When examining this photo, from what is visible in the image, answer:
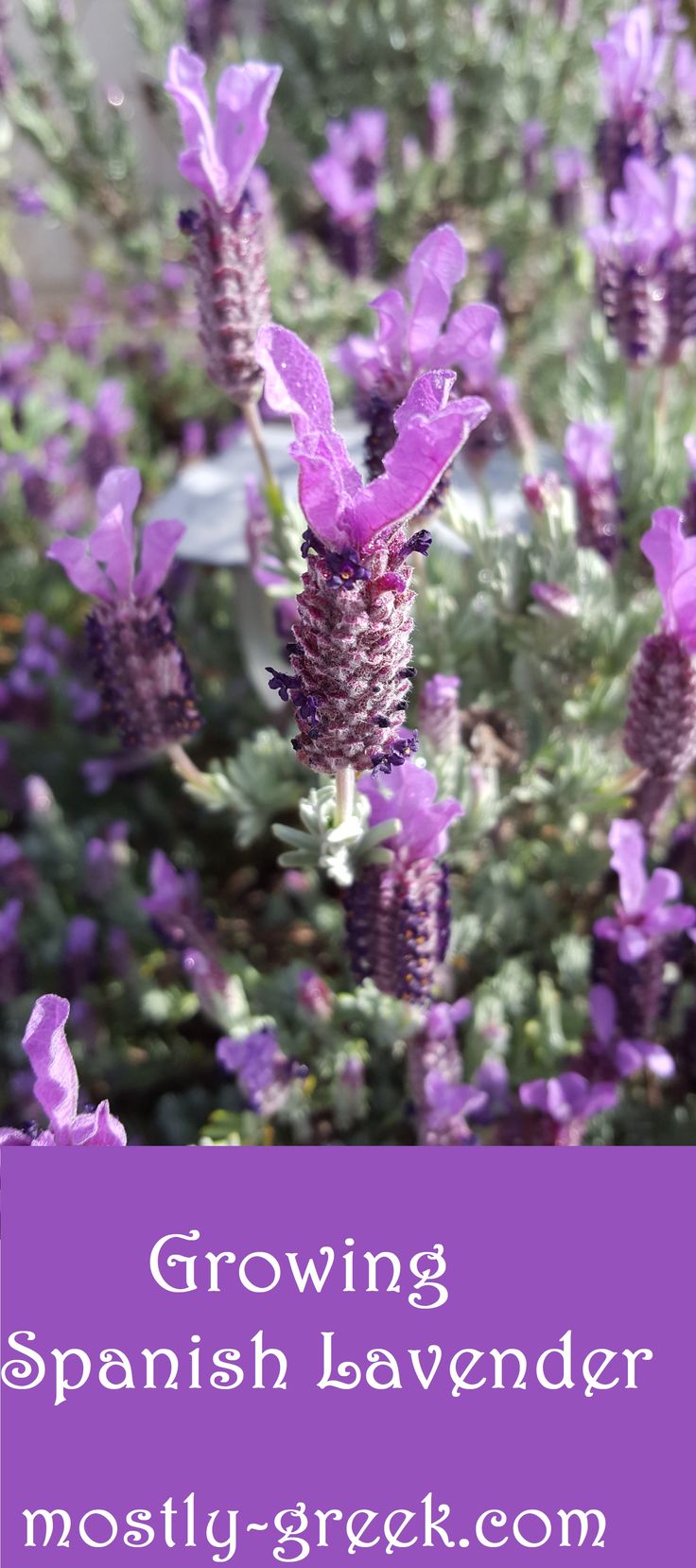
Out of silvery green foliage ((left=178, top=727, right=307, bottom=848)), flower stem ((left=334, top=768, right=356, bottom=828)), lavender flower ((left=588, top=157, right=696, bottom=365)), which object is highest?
lavender flower ((left=588, top=157, right=696, bottom=365))

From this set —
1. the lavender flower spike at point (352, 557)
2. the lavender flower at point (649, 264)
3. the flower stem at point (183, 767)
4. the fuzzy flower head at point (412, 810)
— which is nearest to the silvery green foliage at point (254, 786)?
the flower stem at point (183, 767)

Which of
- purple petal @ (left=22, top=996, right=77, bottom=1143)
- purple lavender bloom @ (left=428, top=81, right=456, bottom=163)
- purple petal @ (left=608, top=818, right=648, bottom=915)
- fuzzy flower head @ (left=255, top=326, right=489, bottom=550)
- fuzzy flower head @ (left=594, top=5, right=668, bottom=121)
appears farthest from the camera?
purple lavender bloom @ (left=428, top=81, right=456, bottom=163)

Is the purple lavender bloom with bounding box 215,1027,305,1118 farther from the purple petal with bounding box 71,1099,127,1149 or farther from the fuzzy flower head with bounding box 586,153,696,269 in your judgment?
the fuzzy flower head with bounding box 586,153,696,269

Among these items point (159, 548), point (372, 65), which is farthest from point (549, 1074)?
point (372, 65)

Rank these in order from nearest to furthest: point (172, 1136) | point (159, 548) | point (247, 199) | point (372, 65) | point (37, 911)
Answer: point (159, 548)
point (247, 199)
point (172, 1136)
point (37, 911)
point (372, 65)

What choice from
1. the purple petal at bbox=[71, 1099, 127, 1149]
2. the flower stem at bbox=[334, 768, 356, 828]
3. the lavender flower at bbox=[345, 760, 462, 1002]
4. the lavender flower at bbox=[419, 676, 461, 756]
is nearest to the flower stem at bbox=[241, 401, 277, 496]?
the lavender flower at bbox=[419, 676, 461, 756]

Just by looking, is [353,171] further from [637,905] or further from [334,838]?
[334,838]
